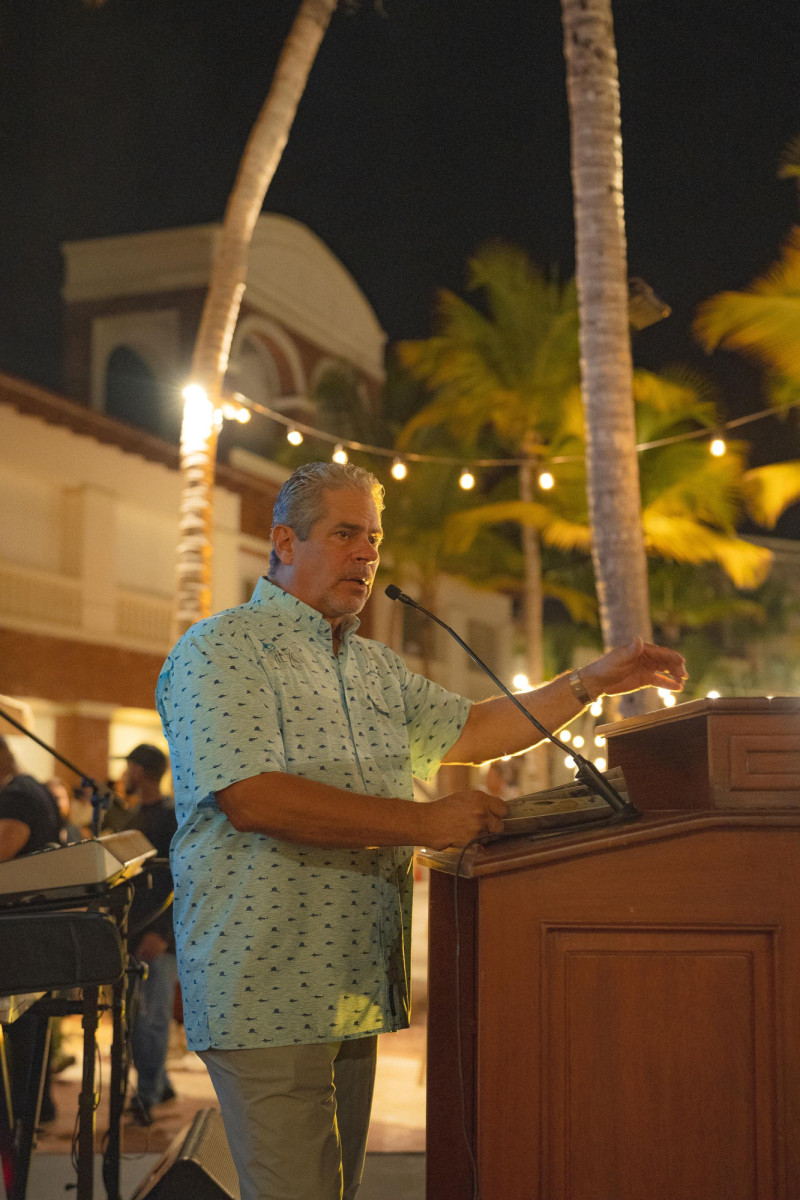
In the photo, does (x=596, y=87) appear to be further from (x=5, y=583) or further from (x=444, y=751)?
(x=5, y=583)

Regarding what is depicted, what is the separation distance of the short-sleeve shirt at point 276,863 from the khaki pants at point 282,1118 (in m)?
0.05

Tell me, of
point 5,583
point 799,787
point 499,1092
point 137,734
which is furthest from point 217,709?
point 137,734

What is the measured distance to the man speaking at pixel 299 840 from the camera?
2527 millimetres

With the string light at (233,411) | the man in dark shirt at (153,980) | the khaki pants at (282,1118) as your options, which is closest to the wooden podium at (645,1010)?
the khaki pants at (282,1118)

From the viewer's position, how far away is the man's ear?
9.81ft

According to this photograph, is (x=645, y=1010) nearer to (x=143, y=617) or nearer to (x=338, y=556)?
(x=338, y=556)

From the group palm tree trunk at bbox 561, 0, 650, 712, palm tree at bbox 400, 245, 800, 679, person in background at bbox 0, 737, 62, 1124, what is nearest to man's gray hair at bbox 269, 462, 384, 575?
person in background at bbox 0, 737, 62, 1124

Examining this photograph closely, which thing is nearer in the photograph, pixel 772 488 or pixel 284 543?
pixel 284 543

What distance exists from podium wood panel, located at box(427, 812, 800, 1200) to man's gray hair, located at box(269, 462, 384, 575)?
942mm

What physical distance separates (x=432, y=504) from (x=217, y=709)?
27.5 metres

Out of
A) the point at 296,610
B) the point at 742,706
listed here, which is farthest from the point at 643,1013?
the point at 296,610

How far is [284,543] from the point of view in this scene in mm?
3004

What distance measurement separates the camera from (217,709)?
8.61ft

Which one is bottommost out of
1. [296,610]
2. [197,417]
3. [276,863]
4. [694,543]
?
[276,863]
